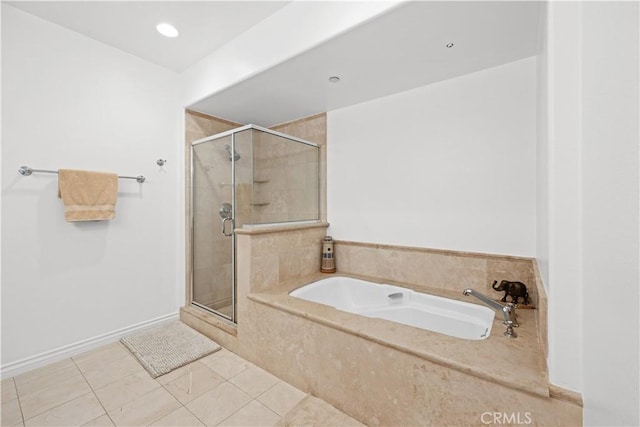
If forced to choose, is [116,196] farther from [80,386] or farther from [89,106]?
[80,386]

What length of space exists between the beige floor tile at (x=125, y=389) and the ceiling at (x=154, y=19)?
8.05ft

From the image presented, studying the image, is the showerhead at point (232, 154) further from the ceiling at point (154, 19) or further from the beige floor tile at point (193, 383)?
the beige floor tile at point (193, 383)

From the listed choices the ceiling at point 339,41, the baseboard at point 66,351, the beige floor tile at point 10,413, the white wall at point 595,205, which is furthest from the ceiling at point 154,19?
the beige floor tile at point 10,413

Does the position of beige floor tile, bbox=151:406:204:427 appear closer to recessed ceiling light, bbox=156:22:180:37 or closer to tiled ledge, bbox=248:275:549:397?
tiled ledge, bbox=248:275:549:397

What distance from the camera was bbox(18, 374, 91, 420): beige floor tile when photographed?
4.80 feet

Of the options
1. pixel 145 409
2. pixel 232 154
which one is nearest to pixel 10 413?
pixel 145 409

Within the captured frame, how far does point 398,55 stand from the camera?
170 cm

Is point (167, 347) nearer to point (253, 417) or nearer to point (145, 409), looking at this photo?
point (145, 409)

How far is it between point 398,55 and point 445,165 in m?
0.86

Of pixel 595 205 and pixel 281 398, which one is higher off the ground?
pixel 595 205

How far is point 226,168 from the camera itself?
230cm

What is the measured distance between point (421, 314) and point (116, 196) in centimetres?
252

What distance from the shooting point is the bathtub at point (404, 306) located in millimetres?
1679

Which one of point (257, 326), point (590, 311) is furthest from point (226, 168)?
point (590, 311)
